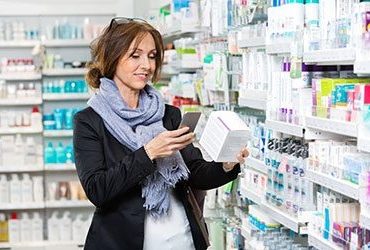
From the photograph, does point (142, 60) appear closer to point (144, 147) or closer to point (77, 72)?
point (144, 147)

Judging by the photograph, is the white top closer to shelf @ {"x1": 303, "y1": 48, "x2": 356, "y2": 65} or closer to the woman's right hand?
the woman's right hand

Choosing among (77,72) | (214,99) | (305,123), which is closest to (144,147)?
(305,123)

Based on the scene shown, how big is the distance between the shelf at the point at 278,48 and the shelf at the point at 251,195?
0.81m

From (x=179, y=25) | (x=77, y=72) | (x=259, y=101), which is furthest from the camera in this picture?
(x=77, y=72)

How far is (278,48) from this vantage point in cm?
372

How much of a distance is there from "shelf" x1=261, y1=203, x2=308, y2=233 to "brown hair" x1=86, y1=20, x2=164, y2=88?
2.92 ft

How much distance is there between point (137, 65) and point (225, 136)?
0.55m

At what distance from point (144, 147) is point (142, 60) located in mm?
411

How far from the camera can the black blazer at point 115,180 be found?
320 cm

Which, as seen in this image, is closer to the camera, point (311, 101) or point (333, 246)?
point (333, 246)

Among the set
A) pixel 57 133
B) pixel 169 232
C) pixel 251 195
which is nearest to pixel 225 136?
pixel 169 232

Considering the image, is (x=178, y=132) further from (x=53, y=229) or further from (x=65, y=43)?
(x=53, y=229)

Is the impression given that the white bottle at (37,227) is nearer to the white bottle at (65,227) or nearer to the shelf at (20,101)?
the white bottle at (65,227)

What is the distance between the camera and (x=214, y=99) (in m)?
5.51
